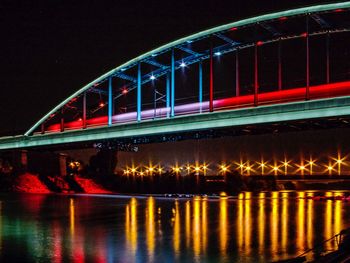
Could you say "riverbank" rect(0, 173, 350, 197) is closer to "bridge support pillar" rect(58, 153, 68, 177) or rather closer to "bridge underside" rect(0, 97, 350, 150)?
"bridge support pillar" rect(58, 153, 68, 177)

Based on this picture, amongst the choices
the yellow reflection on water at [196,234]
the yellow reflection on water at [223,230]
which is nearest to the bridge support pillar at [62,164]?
the yellow reflection on water at [223,230]

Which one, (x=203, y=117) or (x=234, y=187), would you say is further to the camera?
(x=234, y=187)

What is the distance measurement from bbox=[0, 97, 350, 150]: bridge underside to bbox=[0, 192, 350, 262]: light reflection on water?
403 inches

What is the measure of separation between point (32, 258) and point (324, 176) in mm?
69069

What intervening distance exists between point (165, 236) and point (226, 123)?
23049 millimetres

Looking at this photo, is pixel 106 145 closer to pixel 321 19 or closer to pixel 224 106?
Answer: pixel 224 106

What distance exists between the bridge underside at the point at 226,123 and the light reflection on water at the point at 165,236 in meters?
10.2

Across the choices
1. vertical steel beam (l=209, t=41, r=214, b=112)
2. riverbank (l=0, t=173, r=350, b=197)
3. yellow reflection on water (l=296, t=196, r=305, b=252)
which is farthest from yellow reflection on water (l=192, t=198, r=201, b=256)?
riverbank (l=0, t=173, r=350, b=197)

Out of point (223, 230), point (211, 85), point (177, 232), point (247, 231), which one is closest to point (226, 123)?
point (211, 85)

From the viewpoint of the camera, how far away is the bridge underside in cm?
3209

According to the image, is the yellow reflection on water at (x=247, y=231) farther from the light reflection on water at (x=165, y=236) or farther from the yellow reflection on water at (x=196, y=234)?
the yellow reflection on water at (x=196, y=234)

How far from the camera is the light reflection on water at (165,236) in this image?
12727 mm

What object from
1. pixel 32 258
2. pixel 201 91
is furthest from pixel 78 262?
pixel 201 91

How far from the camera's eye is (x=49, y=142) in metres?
56.1
